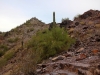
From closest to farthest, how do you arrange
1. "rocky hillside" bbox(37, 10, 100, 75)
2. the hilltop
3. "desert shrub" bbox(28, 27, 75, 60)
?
1. "rocky hillside" bbox(37, 10, 100, 75)
2. the hilltop
3. "desert shrub" bbox(28, 27, 75, 60)

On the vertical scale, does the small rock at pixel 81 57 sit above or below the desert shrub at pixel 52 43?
below

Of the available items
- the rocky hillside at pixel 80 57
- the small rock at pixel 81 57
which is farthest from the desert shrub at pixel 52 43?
the small rock at pixel 81 57

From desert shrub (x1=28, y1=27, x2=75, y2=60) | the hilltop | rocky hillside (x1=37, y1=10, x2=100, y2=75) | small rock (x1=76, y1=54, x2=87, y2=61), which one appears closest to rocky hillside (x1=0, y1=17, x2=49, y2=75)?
the hilltop

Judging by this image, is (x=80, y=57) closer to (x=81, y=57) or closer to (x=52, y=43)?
(x=81, y=57)

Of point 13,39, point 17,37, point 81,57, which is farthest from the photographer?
point 17,37

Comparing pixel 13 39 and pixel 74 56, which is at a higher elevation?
pixel 13 39

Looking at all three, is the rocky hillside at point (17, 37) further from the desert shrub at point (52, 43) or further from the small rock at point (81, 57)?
the small rock at point (81, 57)

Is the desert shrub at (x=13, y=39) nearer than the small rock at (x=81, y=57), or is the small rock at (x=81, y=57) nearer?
the small rock at (x=81, y=57)

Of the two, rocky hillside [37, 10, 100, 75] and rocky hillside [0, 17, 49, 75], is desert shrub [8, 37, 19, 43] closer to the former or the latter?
rocky hillside [0, 17, 49, 75]

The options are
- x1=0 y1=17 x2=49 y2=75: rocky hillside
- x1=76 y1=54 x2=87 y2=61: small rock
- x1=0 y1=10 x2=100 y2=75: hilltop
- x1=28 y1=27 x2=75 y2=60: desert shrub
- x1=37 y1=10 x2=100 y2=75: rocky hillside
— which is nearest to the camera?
x1=37 y1=10 x2=100 y2=75: rocky hillside

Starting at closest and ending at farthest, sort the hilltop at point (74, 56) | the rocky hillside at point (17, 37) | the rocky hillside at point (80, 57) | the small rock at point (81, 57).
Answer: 1. the rocky hillside at point (80, 57)
2. the hilltop at point (74, 56)
3. the small rock at point (81, 57)
4. the rocky hillside at point (17, 37)

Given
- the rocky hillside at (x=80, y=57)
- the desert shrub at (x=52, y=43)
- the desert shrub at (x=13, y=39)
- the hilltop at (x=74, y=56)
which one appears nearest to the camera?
the rocky hillside at (x=80, y=57)

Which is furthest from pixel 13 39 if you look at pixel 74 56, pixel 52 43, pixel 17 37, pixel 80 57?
pixel 80 57

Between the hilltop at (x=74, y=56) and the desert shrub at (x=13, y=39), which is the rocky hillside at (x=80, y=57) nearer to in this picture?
the hilltop at (x=74, y=56)
